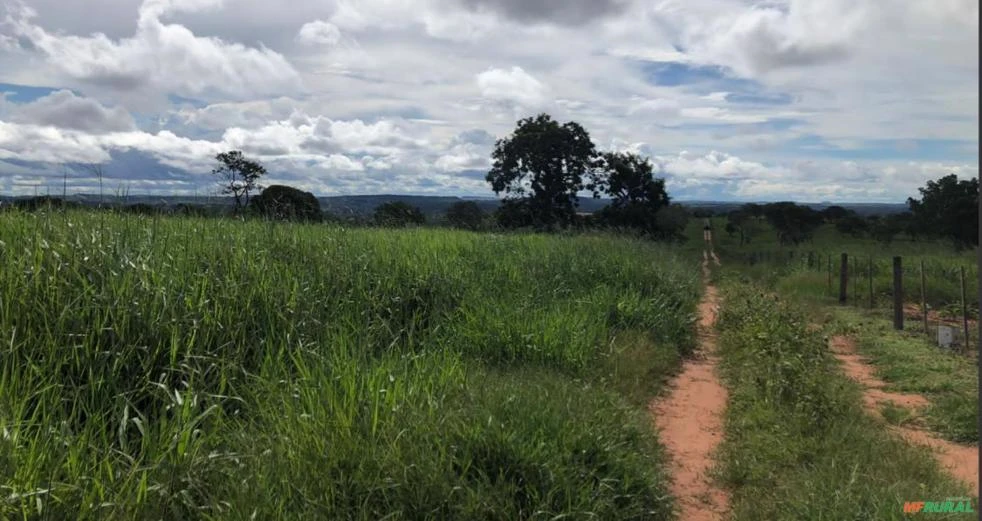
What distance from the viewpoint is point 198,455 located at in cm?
307

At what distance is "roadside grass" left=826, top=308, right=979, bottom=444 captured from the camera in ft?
17.3

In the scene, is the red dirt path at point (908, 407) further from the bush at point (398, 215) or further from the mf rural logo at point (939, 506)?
the bush at point (398, 215)

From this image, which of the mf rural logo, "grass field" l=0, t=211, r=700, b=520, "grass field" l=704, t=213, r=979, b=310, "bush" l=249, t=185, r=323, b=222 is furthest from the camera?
"grass field" l=704, t=213, r=979, b=310

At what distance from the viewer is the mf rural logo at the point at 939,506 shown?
3.11 meters

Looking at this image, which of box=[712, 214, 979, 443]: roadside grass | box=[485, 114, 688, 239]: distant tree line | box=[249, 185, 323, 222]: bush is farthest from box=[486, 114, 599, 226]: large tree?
box=[249, 185, 323, 222]: bush

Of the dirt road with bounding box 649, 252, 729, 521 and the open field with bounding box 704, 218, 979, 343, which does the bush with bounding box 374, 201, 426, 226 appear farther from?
the open field with bounding box 704, 218, 979, 343

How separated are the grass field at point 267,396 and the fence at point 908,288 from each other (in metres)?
6.92

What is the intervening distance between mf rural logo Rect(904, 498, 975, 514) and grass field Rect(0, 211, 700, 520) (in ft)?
4.01

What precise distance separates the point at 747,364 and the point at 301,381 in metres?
5.16

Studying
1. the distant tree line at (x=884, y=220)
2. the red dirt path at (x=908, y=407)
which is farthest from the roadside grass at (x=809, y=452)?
the distant tree line at (x=884, y=220)

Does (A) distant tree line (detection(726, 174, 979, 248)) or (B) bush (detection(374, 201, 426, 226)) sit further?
(A) distant tree line (detection(726, 174, 979, 248))

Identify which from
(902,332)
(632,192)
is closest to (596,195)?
(632,192)

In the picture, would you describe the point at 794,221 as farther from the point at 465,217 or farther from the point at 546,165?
the point at 465,217

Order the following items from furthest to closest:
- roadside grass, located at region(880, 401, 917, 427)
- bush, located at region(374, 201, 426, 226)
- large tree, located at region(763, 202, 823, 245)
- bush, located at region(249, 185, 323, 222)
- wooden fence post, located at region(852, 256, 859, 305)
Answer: large tree, located at region(763, 202, 823, 245) < wooden fence post, located at region(852, 256, 859, 305) < bush, located at region(374, 201, 426, 226) < bush, located at region(249, 185, 323, 222) < roadside grass, located at region(880, 401, 917, 427)
